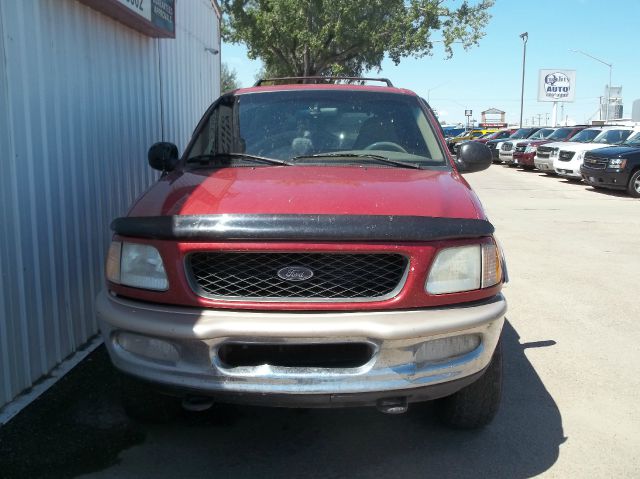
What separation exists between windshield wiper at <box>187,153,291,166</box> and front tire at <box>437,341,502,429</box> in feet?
5.27

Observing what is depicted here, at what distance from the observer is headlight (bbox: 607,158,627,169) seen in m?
15.5

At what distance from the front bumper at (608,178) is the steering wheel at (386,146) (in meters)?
13.3

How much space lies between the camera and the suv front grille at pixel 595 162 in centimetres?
1590

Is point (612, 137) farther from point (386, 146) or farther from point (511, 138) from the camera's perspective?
point (386, 146)

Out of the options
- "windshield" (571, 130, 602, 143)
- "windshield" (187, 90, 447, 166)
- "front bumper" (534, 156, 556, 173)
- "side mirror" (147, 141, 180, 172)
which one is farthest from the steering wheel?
"front bumper" (534, 156, 556, 173)

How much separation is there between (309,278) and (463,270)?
2.26 ft

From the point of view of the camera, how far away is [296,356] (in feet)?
8.93

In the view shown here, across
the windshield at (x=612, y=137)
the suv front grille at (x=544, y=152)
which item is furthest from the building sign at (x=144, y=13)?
the suv front grille at (x=544, y=152)

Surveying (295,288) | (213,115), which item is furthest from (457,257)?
(213,115)

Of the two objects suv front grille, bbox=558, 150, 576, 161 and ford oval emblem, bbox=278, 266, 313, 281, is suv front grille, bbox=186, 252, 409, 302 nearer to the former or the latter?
ford oval emblem, bbox=278, 266, 313, 281

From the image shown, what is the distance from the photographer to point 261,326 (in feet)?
8.42

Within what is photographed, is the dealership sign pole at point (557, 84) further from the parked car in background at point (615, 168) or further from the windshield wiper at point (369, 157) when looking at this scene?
the windshield wiper at point (369, 157)

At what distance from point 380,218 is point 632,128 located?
1935 centimetres

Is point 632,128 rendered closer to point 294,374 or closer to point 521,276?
point 521,276
